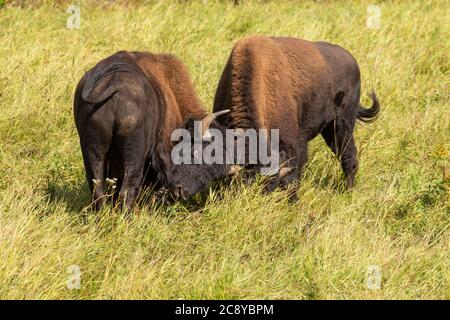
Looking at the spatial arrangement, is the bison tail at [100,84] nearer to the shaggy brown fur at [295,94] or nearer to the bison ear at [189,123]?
the bison ear at [189,123]

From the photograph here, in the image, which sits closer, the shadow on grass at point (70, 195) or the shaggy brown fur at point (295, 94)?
the shadow on grass at point (70, 195)

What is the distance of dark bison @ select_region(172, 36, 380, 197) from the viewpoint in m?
7.26

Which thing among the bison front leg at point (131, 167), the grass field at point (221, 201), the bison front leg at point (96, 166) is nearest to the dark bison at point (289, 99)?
the grass field at point (221, 201)

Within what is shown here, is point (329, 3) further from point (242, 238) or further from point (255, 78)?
point (242, 238)

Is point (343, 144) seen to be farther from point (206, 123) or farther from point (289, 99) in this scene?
point (206, 123)

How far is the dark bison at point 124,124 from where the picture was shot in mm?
6086

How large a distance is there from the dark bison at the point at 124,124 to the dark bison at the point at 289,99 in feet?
1.65

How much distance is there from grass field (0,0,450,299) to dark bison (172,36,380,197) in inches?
9.8

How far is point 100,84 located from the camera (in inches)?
243

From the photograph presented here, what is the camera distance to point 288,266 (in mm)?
5715

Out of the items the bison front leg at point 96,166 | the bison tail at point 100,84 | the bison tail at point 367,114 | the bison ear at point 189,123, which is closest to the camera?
the bison tail at point 100,84

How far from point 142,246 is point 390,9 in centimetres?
868

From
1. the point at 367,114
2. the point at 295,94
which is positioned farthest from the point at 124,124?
the point at 367,114
